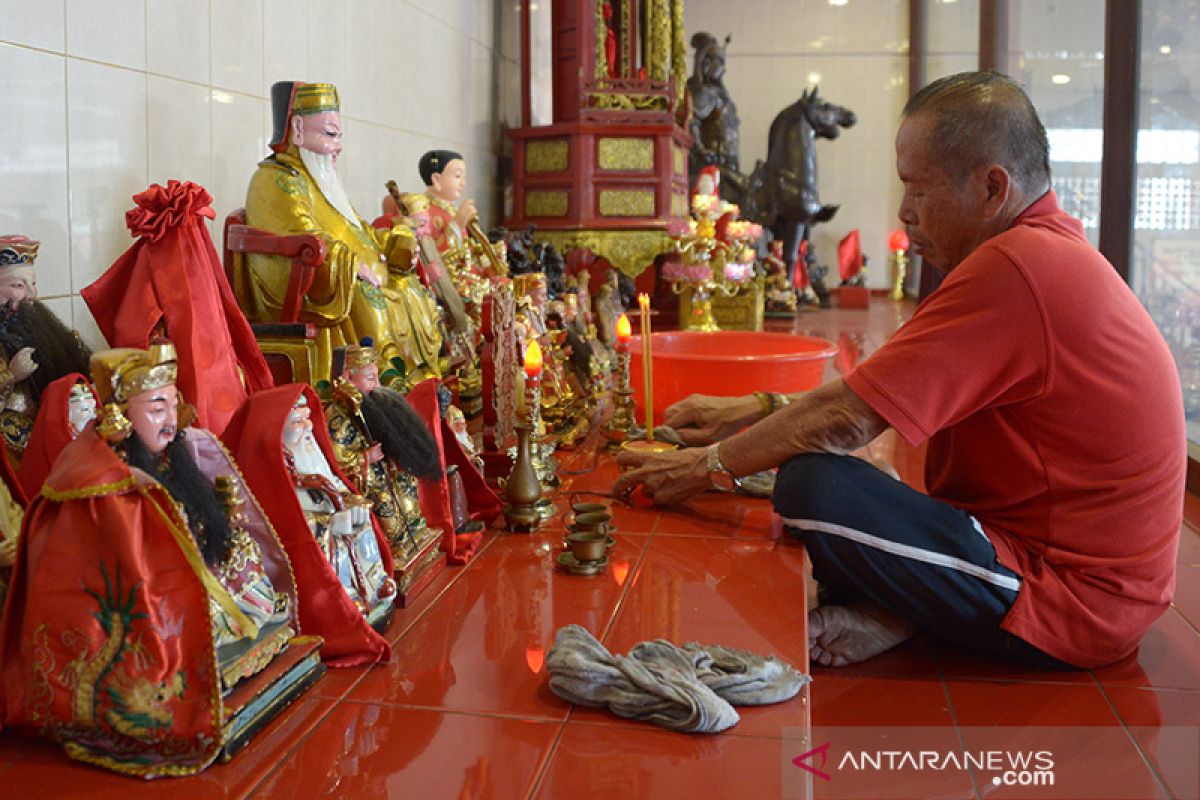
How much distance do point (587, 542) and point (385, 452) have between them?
1.41ft

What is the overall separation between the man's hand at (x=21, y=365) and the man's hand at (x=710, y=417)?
58.6 inches

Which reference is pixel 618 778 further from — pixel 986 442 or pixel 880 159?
pixel 880 159

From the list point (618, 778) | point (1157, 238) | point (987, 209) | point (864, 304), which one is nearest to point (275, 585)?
point (618, 778)

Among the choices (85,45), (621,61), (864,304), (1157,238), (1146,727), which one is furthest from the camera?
(864,304)

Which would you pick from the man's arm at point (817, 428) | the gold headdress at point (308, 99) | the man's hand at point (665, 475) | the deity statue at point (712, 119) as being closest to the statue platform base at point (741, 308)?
the deity statue at point (712, 119)

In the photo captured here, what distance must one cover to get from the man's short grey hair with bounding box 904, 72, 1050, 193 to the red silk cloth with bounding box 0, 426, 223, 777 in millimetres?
1450

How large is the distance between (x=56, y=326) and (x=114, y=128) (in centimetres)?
89

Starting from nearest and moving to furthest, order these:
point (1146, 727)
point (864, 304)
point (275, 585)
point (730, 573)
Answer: point (275, 585) → point (1146, 727) → point (730, 573) → point (864, 304)

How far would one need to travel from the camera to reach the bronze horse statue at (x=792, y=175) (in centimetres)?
944

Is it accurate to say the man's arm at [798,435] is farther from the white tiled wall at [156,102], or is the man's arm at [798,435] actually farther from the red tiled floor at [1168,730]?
the white tiled wall at [156,102]

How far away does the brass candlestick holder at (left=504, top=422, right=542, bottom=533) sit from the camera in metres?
2.59

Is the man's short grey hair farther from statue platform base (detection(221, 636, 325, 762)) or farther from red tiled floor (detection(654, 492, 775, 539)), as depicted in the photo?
statue platform base (detection(221, 636, 325, 762))

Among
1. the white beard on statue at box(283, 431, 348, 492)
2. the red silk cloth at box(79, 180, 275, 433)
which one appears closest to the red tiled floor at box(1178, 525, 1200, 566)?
the white beard on statue at box(283, 431, 348, 492)

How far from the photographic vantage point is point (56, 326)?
2.16 m
